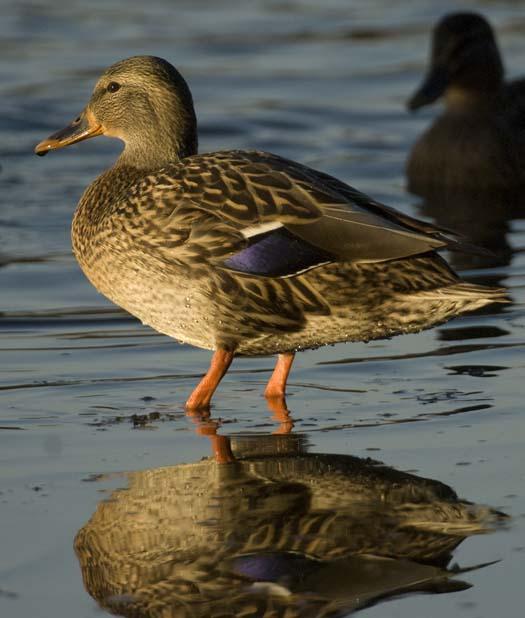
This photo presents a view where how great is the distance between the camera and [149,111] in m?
7.58

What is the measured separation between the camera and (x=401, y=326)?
6578 mm

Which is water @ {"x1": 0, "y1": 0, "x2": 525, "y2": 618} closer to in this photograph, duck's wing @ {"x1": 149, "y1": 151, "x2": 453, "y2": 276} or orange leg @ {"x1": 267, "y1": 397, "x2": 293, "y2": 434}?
orange leg @ {"x1": 267, "y1": 397, "x2": 293, "y2": 434}

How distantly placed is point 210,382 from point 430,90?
6.52 metres

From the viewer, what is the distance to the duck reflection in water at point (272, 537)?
4.57m

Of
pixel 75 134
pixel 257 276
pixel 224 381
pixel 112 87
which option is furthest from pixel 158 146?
pixel 257 276

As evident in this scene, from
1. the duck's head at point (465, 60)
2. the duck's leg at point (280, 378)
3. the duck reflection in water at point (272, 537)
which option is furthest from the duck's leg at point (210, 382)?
the duck's head at point (465, 60)

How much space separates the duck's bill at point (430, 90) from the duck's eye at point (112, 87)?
17.1ft

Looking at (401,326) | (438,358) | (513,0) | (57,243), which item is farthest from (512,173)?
(513,0)

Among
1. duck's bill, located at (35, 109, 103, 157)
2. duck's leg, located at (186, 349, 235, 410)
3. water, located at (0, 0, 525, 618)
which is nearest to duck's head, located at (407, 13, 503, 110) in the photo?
water, located at (0, 0, 525, 618)

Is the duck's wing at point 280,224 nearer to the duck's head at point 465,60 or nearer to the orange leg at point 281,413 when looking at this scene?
the orange leg at point 281,413

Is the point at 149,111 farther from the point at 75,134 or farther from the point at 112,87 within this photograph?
the point at 75,134

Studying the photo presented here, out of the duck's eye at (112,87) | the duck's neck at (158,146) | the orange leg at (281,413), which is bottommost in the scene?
the orange leg at (281,413)

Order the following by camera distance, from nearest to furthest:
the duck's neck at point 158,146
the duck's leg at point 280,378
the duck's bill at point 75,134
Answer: the duck's leg at point 280,378, the duck's neck at point 158,146, the duck's bill at point 75,134

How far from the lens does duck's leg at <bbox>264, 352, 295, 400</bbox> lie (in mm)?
6820
